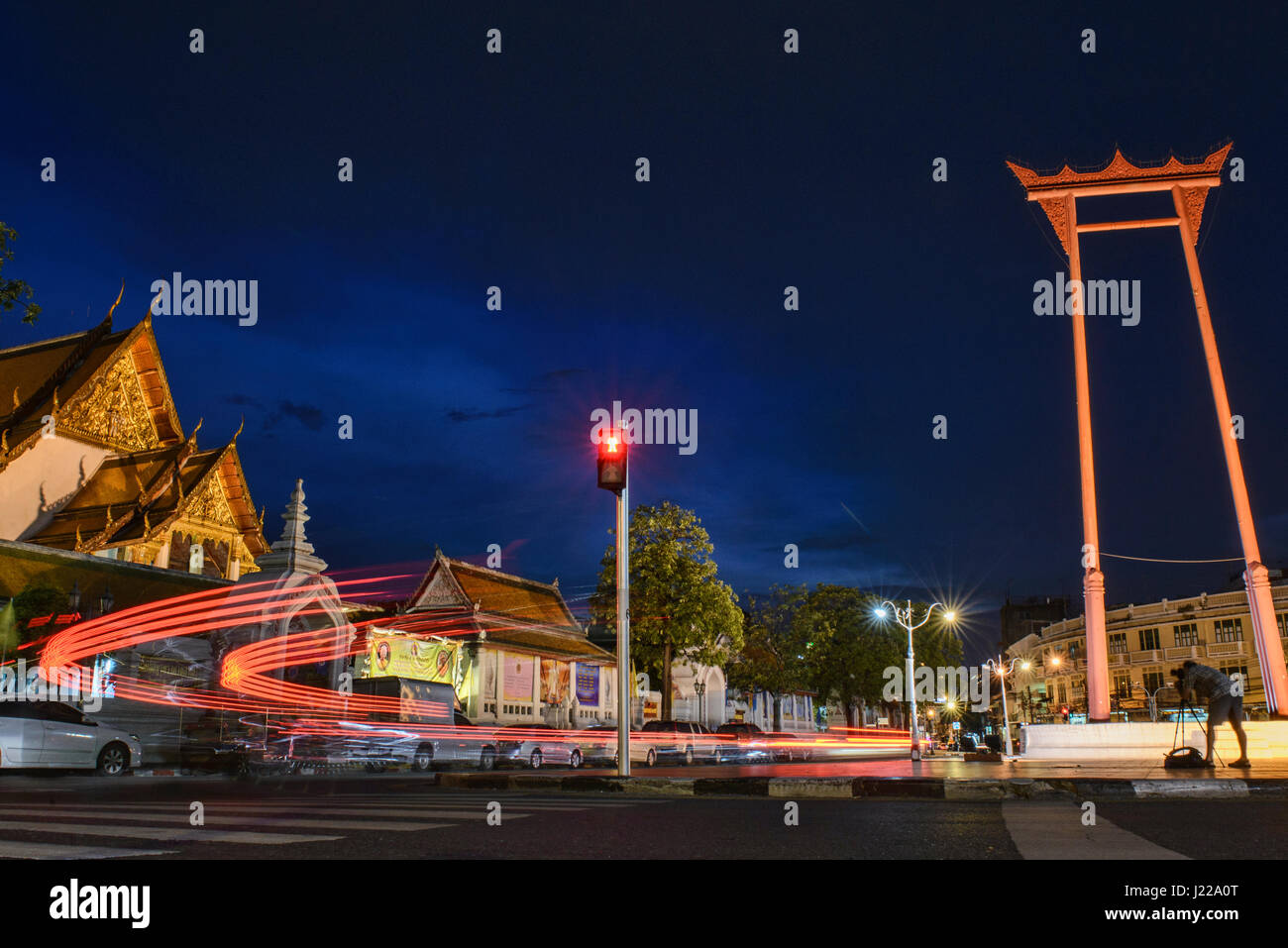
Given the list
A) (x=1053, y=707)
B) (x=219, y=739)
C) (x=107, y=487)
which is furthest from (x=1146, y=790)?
(x=1053, y=707)

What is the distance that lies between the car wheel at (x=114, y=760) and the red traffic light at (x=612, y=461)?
41.3 ft

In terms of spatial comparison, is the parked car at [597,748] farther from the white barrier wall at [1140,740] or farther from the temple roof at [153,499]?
the temple roof at [153,499]

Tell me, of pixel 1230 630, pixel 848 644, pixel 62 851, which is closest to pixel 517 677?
pixel 848 644

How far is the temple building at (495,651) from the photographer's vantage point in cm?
3531

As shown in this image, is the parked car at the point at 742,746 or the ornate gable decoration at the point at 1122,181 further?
the parked car at the point at 742,746

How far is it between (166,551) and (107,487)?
4.31 meters

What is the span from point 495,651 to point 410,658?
440 centimetres

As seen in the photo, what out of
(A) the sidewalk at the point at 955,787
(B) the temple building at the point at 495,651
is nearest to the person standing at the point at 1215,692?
(A) the sidewalk at the point at 955,787

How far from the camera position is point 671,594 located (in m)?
42.6

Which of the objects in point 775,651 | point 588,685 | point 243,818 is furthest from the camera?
point 775,651

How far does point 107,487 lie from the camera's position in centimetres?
4072

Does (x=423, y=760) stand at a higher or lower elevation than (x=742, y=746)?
higher

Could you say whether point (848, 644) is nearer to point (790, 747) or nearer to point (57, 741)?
point (790, 747)
